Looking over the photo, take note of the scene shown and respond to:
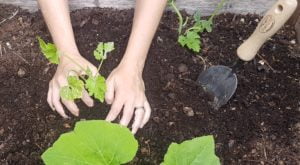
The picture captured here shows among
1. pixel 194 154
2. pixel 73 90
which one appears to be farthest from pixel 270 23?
pixel 73 90

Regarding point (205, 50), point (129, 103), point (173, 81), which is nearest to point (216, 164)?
point (129, 103)

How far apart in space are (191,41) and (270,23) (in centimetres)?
46

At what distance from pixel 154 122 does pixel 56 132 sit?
1.08ft

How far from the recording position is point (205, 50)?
1.76 m

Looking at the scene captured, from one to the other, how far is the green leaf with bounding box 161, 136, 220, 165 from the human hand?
0.95 feet

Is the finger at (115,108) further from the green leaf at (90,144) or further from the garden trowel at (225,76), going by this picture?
the garden trowel at (225,76)

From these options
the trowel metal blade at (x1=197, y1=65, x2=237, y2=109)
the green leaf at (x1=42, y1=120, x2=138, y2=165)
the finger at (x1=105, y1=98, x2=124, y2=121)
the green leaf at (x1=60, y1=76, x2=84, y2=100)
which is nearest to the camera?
the green leaf at (x1=42, y1=120, x2=138, y2=165)

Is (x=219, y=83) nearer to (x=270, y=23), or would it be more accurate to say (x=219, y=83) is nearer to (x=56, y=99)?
(x=270, y=23)

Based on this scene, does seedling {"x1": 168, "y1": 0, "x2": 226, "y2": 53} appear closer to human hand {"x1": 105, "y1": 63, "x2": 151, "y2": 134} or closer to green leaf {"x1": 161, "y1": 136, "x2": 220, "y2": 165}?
human hand {"x1": 105, "y1": 63, "x2": 151, "y2": 134}

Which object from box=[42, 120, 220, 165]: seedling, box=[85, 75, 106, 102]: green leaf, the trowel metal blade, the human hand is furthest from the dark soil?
box=[42, 120, 220, 165]: seedling

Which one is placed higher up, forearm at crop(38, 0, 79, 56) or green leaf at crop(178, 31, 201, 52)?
forearm at crop(38, 0, 79, 56)

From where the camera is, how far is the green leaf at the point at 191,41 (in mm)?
1686

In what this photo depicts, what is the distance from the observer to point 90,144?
1.08 meters

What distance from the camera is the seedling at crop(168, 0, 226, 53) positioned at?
1.69 meters
